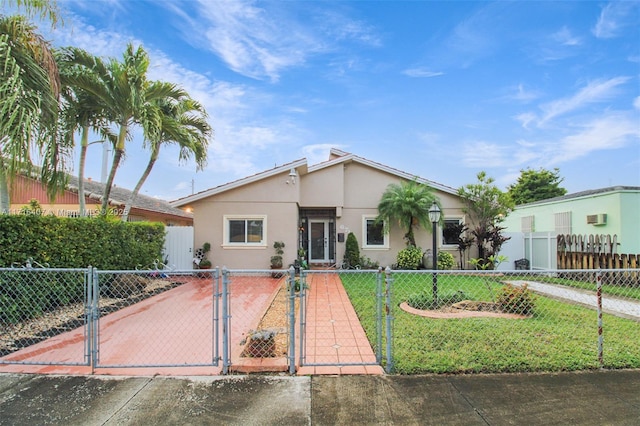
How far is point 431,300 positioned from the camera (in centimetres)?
731

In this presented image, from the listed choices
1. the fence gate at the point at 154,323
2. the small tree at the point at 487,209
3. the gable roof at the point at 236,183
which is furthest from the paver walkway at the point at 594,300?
the gable roof at the point at 236,183

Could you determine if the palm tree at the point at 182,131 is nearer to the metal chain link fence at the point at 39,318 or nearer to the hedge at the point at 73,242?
the hedge at the point at 73,242

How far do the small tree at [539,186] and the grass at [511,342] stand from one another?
91.5 feet

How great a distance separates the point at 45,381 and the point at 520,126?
18426 mm

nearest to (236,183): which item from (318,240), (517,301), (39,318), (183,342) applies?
(318,240)

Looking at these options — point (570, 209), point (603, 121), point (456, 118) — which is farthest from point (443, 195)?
point (603, 121)

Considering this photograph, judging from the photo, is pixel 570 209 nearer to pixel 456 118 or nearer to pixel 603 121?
pixel 603 121

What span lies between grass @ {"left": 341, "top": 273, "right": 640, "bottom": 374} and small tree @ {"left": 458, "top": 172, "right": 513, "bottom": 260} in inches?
242

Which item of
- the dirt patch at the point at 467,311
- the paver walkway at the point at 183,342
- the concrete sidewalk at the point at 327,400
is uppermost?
the dirt patch at the point at 467,311

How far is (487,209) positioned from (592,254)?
378 cm

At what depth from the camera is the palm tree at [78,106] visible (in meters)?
8.58

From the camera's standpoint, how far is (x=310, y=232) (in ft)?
51.4

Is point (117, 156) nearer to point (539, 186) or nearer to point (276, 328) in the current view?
point (276, 328)

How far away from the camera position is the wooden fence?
992 centimetres
